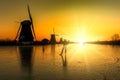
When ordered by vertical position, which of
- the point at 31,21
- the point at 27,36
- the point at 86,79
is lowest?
the point at 86,79

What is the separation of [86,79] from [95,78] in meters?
1.05

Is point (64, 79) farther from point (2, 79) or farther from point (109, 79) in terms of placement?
point (2, 79)

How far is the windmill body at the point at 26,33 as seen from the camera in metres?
114

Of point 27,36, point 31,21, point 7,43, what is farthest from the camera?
point 7,43

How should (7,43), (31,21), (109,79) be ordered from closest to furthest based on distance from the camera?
1. (109,79)
2. (31,21)
3. (7,43)

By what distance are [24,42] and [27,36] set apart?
6.42 meters

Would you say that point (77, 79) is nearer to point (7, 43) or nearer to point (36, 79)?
point (36, 79)

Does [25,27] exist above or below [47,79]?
above

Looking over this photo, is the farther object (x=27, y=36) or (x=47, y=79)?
(x=27, y=36)

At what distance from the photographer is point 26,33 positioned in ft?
375

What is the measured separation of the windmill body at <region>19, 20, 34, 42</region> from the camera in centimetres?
11450

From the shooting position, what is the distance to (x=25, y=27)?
116 metres

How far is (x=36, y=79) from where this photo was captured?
22484mm

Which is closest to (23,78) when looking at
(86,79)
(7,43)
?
(86,79)
